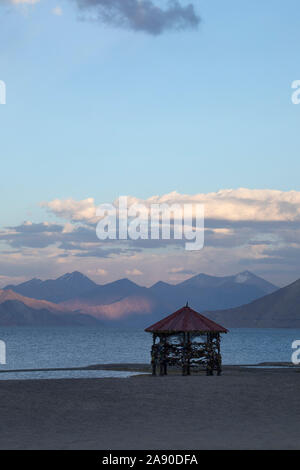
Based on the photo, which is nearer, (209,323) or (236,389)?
(236,389)

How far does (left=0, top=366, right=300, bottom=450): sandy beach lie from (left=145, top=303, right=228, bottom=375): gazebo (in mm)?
5666

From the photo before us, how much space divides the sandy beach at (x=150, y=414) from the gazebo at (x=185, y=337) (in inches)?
223

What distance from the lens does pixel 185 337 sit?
37.8 m

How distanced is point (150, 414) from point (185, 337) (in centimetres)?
1781

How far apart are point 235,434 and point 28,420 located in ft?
19.9

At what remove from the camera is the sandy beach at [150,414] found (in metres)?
14.7

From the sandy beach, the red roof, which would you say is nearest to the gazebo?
the red roof

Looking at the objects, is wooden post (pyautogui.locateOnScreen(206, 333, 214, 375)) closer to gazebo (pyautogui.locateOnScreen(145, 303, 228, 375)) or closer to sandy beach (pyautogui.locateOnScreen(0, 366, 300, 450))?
gazebo (pyautogui.locateOnScreen(145, 303, 228, 375))

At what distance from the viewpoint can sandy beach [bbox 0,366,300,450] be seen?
14727mm
